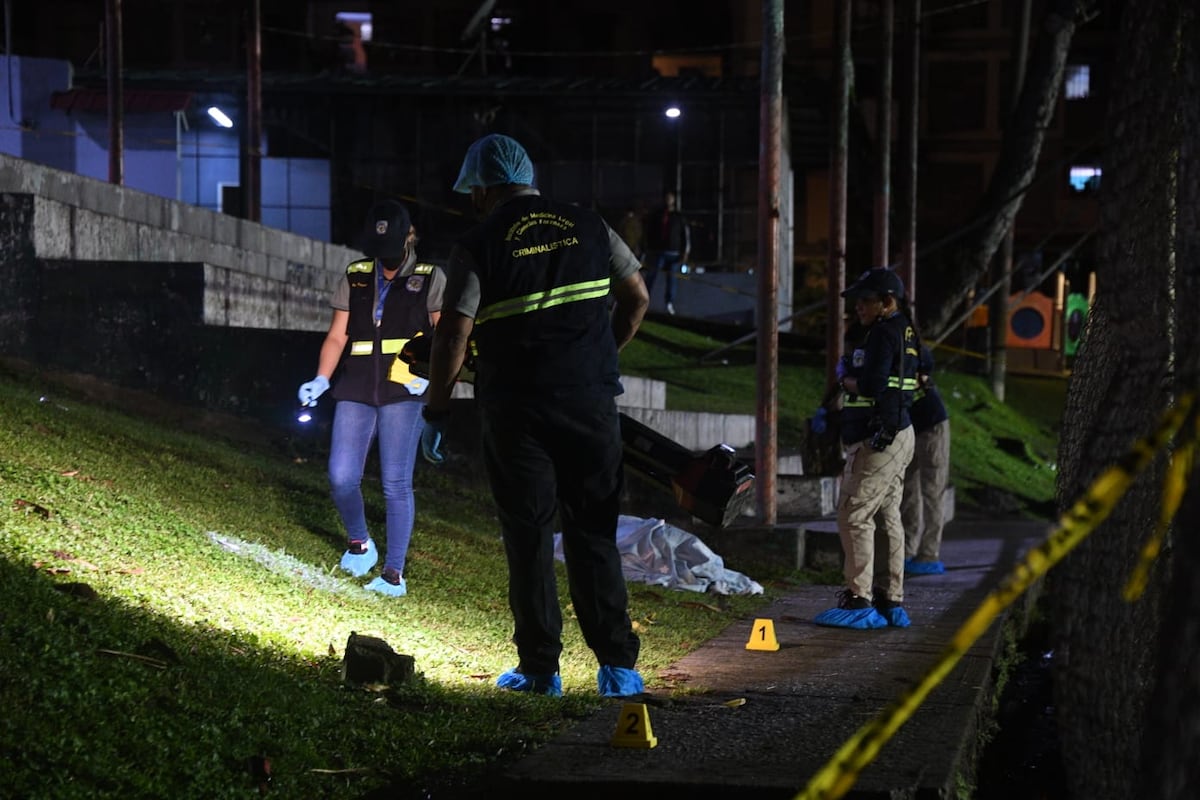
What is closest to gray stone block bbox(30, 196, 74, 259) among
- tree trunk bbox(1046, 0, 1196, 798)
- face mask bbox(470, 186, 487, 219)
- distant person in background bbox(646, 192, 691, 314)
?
face mask bbox(470, 186, 487, 219)

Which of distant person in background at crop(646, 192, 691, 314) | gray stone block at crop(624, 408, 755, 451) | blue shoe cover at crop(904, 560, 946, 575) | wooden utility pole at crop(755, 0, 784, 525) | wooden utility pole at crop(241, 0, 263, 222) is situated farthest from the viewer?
distant person in background at crop(646, 192, 691, 314)

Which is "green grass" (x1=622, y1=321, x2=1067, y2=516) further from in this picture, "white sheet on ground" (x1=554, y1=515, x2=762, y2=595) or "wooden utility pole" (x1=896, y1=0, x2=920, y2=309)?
"white sheet on ground" (x1=554, y1=515, x2=762, y2=595)

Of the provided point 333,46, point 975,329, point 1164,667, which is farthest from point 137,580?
point 333,46

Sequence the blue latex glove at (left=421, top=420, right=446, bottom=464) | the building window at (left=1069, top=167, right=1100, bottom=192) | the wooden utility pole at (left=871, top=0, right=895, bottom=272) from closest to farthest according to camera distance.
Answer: the blue latex glove at (left=421, top=420, right=446, bottom=464)
the wooden utility pole at (left=871, top=0, right=895, bottom=272)
the building window at (left=1069, top=167, right=1100, bottom=192)

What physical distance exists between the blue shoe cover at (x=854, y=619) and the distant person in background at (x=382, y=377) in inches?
89.3

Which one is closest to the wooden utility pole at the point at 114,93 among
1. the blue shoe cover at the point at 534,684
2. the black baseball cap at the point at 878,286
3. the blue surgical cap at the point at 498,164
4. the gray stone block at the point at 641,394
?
the gray stone block at the point at 641,394

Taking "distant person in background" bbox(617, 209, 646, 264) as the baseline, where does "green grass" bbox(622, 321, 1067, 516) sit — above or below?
below

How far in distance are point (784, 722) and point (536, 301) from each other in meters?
1.81

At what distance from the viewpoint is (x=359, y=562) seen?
8.05 m

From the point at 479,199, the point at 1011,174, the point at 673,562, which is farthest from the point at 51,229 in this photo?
the point at 1011,174

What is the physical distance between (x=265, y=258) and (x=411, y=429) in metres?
7.05

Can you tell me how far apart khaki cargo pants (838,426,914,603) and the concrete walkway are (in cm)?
30

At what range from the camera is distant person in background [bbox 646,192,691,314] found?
27.1 meters

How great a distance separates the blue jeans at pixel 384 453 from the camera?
26.0 feet
